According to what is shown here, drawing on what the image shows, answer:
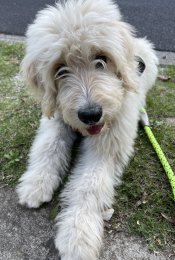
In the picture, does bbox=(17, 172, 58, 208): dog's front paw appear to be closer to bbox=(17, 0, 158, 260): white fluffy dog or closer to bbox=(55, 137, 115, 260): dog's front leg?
bbox=(17, 0, 158, 260): white fluffy dog

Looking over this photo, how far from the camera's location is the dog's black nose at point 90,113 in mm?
2930

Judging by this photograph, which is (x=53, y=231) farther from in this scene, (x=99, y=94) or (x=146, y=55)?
(x=146, y=55)

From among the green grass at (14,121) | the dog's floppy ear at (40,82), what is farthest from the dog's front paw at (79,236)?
the dog's floppy ear at (40,82)

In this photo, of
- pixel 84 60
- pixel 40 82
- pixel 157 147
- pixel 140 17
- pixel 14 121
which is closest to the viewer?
pixel 84 60

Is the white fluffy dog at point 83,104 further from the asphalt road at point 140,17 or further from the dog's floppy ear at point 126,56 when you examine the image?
the asphalt road at point 140,17

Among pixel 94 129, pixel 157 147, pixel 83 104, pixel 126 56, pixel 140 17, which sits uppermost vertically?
pixel 126 56

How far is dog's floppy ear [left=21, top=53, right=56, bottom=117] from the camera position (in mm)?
3201

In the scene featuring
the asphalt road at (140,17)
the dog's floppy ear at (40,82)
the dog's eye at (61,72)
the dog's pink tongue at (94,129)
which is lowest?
the asphalt road at (140,17)

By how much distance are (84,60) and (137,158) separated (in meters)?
1.12

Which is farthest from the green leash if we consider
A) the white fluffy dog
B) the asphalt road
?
the asphalt road

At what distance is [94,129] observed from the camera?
10.5 feet

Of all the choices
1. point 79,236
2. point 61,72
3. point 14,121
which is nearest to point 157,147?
point 61,72

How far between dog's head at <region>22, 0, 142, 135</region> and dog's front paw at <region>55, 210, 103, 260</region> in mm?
710

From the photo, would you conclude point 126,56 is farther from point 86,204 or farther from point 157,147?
point 86,204
